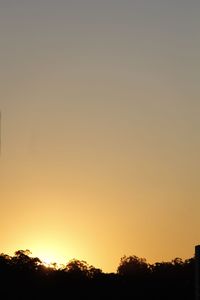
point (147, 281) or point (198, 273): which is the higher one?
point (147, 281)

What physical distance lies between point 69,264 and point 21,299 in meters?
45.9

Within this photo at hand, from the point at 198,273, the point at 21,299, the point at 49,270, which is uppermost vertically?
the point at 49,270

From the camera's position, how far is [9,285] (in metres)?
111

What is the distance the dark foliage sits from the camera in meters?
112

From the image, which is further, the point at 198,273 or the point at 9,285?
the point at 9,285

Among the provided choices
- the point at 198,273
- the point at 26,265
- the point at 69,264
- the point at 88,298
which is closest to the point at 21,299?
the point at 88,298

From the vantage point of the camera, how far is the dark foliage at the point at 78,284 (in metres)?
112

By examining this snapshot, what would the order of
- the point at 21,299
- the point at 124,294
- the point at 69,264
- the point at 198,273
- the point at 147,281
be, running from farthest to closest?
1. the point at 69,264
2. the point at 147,281
3. the point at 124,294
4. the point at 21,299
5. the point at 198,273

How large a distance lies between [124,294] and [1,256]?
22214 mm

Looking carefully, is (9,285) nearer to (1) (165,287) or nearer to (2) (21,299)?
(2) (21,299)

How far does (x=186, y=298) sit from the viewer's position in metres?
118

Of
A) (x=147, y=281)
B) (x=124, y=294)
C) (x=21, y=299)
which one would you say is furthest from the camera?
(x=147, y=281)

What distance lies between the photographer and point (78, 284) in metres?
119

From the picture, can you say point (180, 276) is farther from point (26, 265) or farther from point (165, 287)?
point (26, 265)
